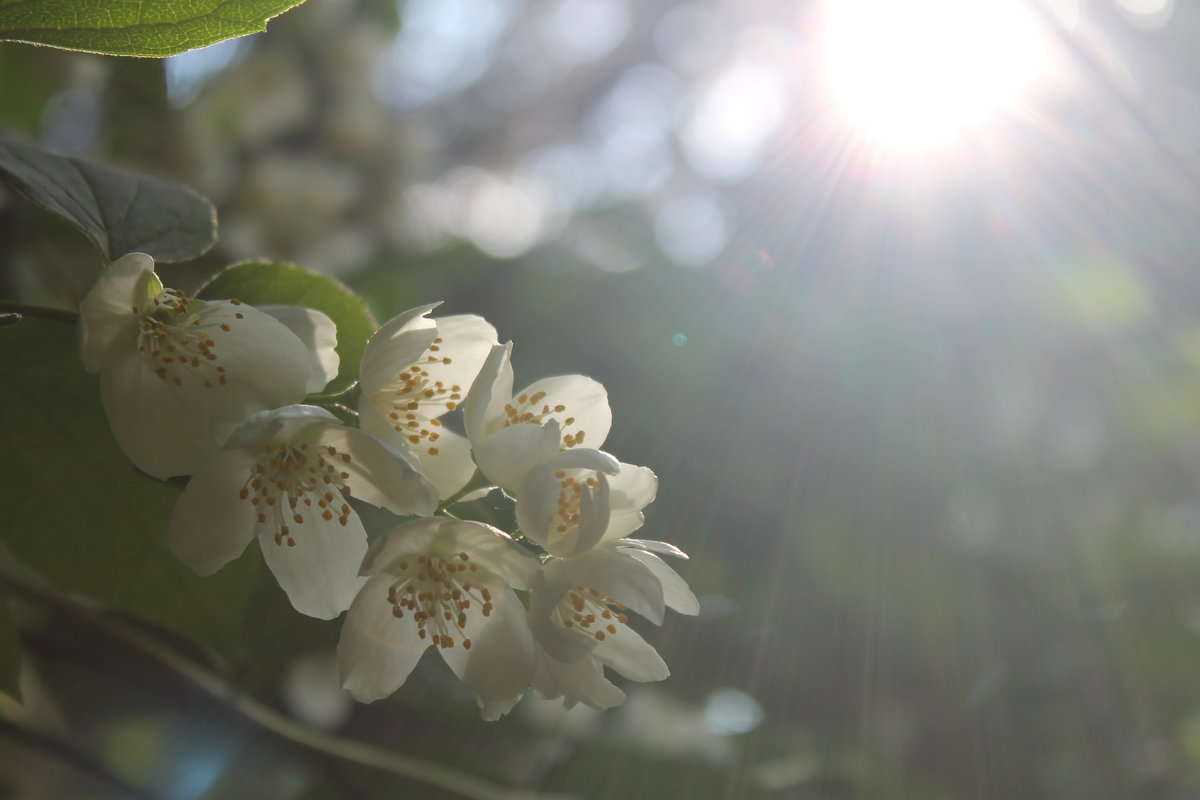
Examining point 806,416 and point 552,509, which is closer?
point 552,509

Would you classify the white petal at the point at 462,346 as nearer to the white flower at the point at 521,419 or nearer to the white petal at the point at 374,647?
the white flower at the point at 521,419

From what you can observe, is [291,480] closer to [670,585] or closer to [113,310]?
[113,310]

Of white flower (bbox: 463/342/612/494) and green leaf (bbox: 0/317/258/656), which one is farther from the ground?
white flower (bbox: 463/342/612/494)

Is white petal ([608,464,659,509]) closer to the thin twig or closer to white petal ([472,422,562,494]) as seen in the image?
white petal ([472,422,562,494])

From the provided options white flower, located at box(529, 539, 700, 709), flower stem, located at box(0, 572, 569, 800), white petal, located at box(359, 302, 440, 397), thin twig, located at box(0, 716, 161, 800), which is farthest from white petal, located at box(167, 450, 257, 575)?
thin twig, located at box(0, 716, 161, 800)

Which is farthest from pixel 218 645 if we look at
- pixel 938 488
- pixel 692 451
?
pixel 938 488

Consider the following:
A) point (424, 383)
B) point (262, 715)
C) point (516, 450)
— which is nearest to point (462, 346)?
point (424, 383)
